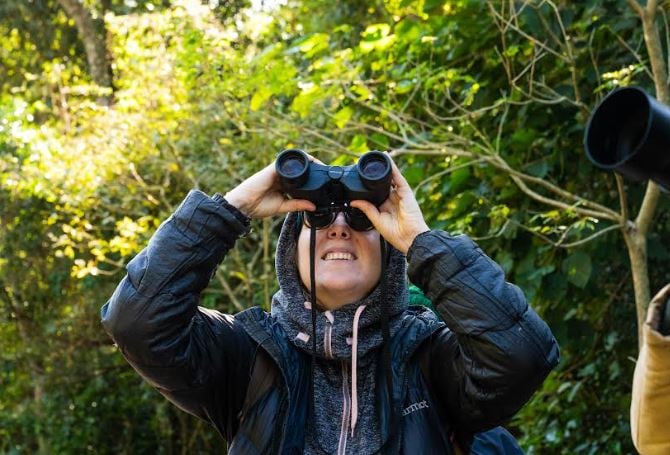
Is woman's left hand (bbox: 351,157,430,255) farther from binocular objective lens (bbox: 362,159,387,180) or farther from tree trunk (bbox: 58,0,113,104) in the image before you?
tree trunk (bbox: 58,0,113,104)

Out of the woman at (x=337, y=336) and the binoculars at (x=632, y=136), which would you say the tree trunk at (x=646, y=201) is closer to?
the woman at (x=337, y=336)

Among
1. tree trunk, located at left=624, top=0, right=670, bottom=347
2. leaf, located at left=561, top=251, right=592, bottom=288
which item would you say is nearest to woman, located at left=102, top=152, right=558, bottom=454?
tree trunk, located at left=624, top=0, right=670, bottom=347

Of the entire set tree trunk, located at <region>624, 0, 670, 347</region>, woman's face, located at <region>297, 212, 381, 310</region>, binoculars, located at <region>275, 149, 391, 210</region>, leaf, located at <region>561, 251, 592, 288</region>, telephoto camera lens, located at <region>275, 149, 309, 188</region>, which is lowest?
leaf, located at <region>561, 251, 592, 288</region>

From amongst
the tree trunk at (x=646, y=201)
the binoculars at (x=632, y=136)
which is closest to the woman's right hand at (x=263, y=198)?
the binoculars at (x=632, y=136)

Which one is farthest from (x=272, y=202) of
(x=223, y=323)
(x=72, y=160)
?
(x=72, y=160)

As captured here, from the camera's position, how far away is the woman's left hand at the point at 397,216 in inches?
102

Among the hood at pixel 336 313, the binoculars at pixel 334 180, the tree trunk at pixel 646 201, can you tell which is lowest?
the tree trunk at pixel 646 201

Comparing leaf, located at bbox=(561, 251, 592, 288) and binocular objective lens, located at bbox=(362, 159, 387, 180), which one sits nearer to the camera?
binocular objective lens, located at bbox=(362, 159, 387, 180)

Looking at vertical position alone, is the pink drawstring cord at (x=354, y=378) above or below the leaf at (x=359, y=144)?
above

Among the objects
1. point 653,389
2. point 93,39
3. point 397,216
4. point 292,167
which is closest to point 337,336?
point 397,216

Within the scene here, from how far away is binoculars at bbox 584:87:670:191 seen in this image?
1663 mm

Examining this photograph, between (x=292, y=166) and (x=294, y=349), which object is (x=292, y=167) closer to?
(x=292, y=166)

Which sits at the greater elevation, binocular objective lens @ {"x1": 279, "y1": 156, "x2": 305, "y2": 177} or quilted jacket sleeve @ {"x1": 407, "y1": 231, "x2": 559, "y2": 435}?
binocular objective lens @ {"x1": 279, "y1": 156, "x2": 305, "y2": 177}

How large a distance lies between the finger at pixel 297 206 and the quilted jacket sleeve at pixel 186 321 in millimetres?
122
